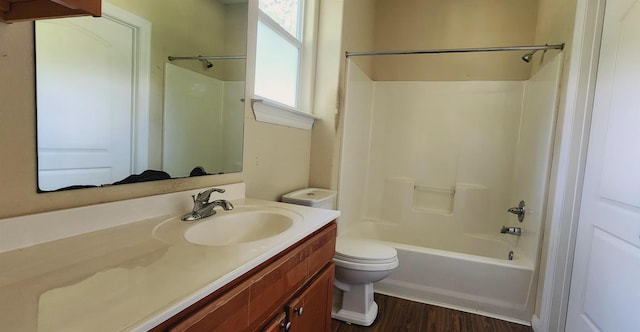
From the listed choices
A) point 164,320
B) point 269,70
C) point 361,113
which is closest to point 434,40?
point 361,113

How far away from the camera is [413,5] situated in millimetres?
3008

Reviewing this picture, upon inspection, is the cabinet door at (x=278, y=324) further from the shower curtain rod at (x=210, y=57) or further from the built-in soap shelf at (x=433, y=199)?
the built-in soap shelf at (x=433, y=199)

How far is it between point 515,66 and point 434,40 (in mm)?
758

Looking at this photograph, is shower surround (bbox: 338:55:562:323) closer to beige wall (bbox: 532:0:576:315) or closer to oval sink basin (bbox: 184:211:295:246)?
beige wall (bbox: 532:0:576:315)

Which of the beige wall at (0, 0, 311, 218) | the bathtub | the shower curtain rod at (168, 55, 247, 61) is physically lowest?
the bathtub

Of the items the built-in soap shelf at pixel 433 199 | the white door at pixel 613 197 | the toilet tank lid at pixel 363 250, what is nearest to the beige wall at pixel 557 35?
the white door at pixel 613 197

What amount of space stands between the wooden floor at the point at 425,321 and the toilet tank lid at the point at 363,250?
1.46 feet

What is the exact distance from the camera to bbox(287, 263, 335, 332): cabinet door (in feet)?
3.38

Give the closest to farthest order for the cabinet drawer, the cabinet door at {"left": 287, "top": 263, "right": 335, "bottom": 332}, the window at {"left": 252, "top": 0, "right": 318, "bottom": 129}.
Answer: the cabinet drawer → the cabinet door at {"left": 287, "top": 263, "right": 335, "bottom": 332} → the window at {"left": 252, "top": 0, "right": 318, "bottom": 129}

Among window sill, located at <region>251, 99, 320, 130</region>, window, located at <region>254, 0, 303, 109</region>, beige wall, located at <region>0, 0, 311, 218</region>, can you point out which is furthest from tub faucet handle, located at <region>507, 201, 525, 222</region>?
beige wall, located at <region>0, 0, 311, 218</region>

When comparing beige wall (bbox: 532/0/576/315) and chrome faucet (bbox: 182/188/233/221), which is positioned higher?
beige wall (bbox: 532/0/576/315)

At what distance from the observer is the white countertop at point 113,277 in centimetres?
47

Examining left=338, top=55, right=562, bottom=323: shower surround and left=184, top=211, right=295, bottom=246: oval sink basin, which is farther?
left=338, top=55, right=562, bottom=323: shower surround

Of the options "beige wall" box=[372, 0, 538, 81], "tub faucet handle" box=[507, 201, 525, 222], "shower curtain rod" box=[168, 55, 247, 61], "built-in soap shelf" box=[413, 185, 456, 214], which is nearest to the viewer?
"shower curtain rod" box=[168, 55, 247, 61]
